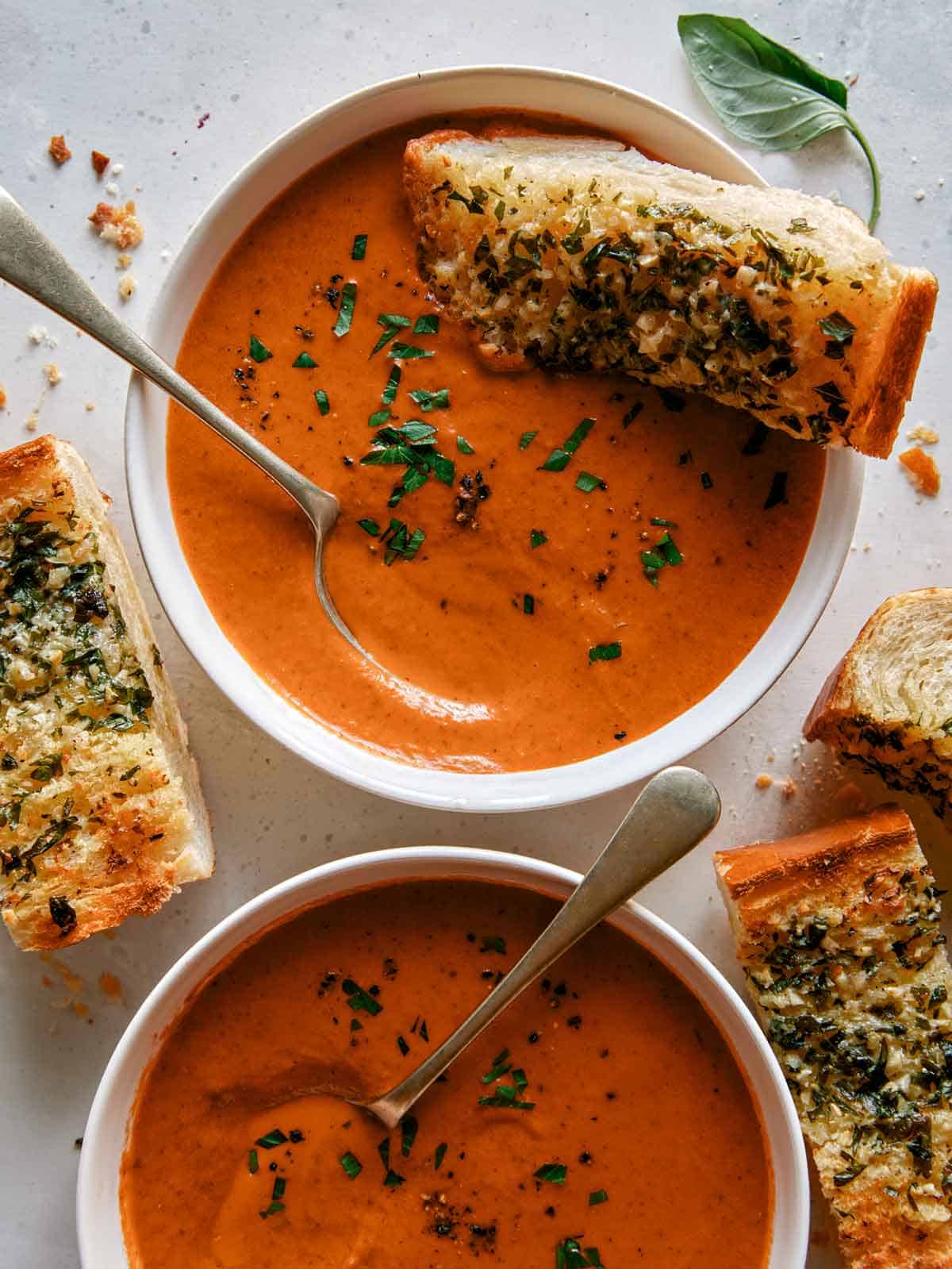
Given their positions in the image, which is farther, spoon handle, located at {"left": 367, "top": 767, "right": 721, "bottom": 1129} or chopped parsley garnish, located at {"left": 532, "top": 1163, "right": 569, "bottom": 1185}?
chopped parsley garnish, located at {"left": 532, "top": 1163, "right": 569, "bottom": 1185}

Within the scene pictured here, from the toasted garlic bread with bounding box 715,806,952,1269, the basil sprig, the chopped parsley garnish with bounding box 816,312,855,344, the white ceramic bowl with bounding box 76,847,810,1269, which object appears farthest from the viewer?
the basil sprig

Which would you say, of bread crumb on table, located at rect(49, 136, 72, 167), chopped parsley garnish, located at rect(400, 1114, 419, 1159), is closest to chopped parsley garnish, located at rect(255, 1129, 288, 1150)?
chopped parsley garnish, located at rect(400, 1114, 419, 1159)

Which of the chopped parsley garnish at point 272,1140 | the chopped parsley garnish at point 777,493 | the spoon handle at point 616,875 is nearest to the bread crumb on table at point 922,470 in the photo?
the chopped parsley garnish at point 777,493

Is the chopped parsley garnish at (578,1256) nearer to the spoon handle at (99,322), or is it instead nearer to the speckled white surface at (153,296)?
the speckled white surface at (153,296)

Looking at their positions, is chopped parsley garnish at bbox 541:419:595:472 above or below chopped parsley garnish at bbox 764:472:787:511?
above

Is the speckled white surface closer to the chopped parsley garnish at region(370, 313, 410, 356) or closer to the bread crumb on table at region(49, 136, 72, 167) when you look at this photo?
the bread crumb on table at region(49, 136, 72, 167)

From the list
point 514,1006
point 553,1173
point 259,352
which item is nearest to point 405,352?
point 259,352

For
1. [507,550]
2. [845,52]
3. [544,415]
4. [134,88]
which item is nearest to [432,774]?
[507,550]
